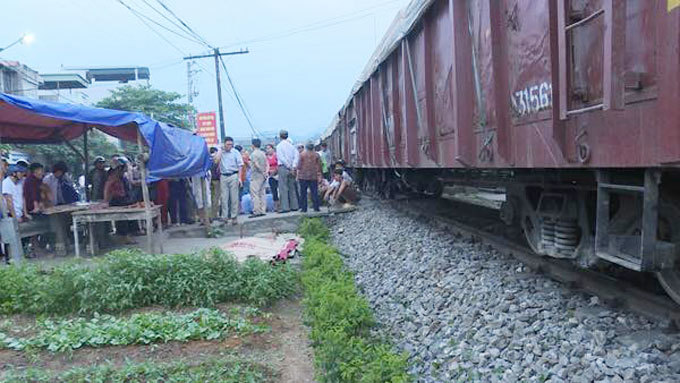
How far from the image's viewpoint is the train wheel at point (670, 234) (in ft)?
10.6

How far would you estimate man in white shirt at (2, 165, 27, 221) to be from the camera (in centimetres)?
864

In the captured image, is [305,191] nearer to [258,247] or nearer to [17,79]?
[258,247]

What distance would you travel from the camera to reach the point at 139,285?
567 centimetres

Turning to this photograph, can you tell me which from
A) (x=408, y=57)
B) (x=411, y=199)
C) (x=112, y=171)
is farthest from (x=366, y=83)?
(x=112, y=171)

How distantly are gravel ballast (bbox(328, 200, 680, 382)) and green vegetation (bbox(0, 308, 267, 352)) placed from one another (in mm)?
1475

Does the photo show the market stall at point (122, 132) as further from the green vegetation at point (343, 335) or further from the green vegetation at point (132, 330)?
the green vegetation at point (343, 335)

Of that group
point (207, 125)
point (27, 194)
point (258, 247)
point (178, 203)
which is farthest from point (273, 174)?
point (207, 125)

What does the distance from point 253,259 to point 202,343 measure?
1963mm

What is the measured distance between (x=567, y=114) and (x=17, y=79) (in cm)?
3554

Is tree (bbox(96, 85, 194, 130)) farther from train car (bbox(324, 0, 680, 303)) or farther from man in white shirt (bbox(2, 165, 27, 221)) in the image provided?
train car (bbox(324, 0, 680, 303))

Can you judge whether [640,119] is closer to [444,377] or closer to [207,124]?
[444,377]

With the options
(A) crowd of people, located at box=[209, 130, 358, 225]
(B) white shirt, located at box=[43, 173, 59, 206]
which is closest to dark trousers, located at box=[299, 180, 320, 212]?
(A) crowd of people, located at box=[209, 130, 358, 225]

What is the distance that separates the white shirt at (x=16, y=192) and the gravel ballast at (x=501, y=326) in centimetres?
636

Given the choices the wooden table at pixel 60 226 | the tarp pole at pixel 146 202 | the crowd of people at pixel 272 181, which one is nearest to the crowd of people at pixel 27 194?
the wooden table at pixel 60 226
